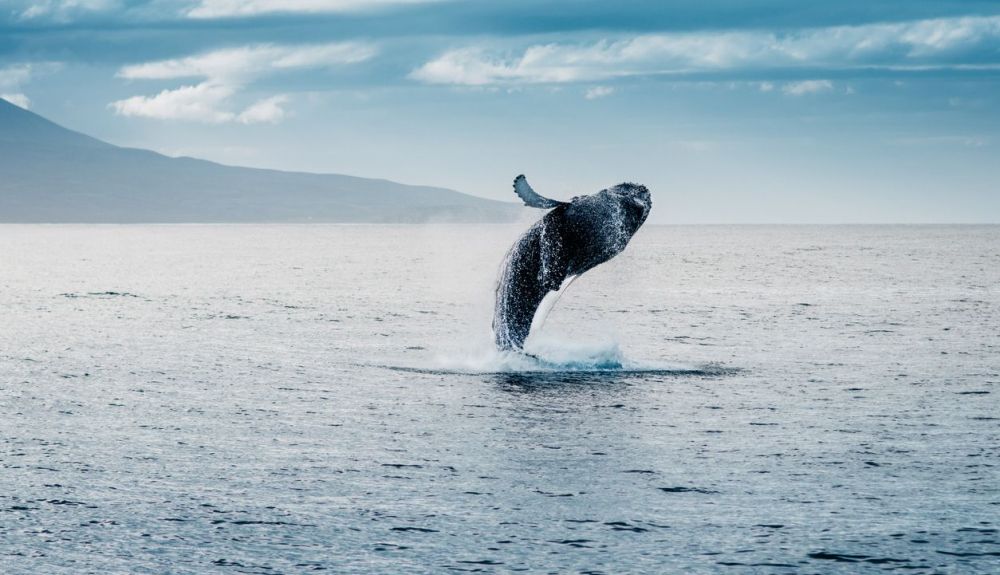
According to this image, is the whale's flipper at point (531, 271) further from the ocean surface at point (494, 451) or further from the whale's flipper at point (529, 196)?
the ocean surface at point (494, 451)

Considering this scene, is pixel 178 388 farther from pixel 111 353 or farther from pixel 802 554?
pixel 802 554

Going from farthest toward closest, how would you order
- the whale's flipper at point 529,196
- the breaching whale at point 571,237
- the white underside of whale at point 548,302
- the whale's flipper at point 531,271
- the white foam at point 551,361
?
1. the white foam at point 551,361
2. the white underside of whale at point 548,302
3. the whale's flipper at point 531,271
4. the breaching whale at point 571,237
5. the whale's flipper at point 529,196

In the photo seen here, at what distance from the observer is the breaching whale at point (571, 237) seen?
23.6 metres

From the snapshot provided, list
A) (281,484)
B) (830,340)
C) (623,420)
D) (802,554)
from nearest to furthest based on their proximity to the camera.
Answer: (802,554)
(281,484)
(623,420)
(830,340)

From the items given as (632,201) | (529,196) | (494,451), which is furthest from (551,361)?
(494,451)

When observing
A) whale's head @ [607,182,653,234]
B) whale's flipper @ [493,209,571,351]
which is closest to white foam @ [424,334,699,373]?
whale's flipper @ [493,209,571,351]

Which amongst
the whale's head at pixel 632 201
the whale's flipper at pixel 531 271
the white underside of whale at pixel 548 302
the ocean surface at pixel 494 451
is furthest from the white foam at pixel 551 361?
the whale's head at pixel 632 201

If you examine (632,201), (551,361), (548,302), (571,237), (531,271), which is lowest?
(551,361)

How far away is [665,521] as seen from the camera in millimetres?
13852

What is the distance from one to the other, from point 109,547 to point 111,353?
18711 mm

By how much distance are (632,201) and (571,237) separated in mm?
1347

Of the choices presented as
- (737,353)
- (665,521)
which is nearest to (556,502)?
(665,521)

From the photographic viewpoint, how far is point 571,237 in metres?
23.7

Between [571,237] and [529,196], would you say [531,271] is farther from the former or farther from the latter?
[529,196]
